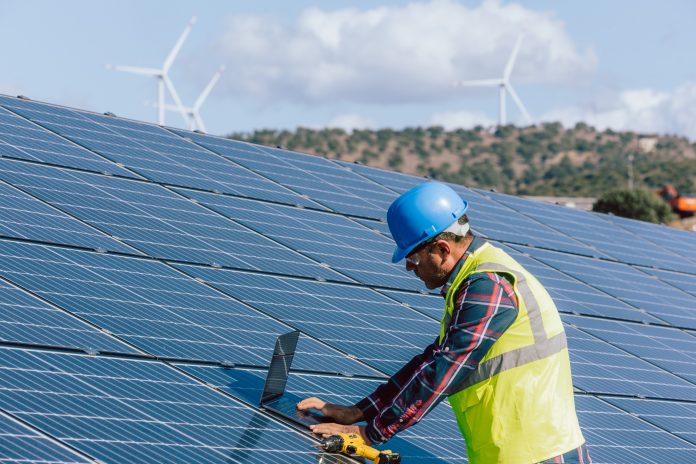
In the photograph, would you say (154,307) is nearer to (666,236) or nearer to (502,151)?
(666,236)

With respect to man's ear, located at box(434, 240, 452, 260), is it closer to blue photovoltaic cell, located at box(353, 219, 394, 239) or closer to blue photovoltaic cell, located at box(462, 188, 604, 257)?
blue photovoltaic cell, located at box(353, 219, 394, 239)

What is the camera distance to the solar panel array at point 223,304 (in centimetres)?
879

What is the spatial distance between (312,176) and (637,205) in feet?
253

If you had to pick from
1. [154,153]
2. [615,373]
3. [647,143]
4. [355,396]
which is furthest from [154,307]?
[647,143]

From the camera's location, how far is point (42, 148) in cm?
1552

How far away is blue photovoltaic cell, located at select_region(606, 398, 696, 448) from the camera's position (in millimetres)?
12891

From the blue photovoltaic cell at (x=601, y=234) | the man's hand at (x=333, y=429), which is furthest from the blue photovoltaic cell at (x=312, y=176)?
the man's hand at (x=333, y=429)

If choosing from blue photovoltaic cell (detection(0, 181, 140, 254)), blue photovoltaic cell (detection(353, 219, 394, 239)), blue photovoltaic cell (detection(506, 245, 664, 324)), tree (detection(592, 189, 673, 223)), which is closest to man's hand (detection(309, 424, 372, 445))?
blue photovoltaic cell (detection(0, 181, 140, 254))

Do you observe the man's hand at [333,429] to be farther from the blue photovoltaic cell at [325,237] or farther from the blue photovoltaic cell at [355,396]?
the blue photovoltaic cell at [325,237]

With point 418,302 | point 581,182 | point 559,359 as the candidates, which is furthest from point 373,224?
point 581,182

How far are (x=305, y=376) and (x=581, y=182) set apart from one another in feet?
436

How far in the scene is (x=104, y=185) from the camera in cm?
1472

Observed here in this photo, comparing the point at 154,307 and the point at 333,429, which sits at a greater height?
the point at 154,307

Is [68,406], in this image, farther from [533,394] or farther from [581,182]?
[581,182]
